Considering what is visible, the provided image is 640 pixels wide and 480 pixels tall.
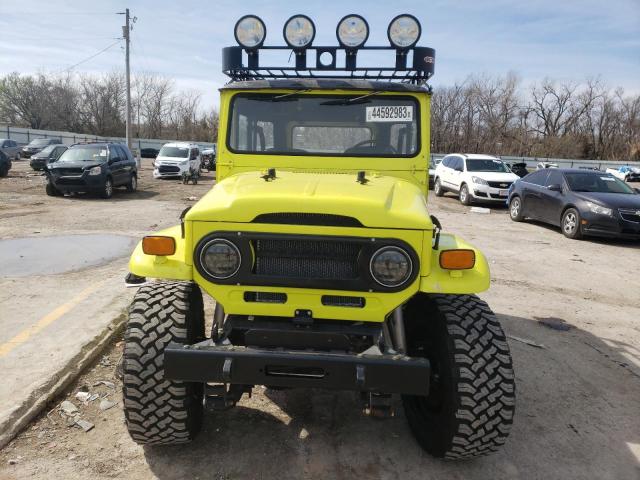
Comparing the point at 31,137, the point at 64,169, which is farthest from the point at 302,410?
the point at 31,137

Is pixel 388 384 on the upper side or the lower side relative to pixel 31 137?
lower

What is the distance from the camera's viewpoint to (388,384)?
2410mm

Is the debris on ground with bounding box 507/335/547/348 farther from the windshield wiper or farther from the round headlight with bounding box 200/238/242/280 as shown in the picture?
the round headlight with bounding box 200/238/242/280

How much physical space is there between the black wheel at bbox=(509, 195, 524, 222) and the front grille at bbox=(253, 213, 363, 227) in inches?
457

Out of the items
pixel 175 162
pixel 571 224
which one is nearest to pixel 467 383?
pixel 571 224

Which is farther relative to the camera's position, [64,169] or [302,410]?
[64,169]

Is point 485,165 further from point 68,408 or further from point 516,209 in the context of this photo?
point 68,408

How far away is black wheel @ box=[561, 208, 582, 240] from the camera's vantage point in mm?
10611

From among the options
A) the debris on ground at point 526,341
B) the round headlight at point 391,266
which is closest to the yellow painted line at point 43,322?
the round headlight at point 391,266

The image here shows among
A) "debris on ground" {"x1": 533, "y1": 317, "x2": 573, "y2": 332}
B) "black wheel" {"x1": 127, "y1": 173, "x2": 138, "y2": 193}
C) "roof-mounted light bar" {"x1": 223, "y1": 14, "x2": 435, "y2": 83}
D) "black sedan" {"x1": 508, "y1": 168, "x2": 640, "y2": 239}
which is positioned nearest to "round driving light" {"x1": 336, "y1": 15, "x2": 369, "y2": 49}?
"roof-mounted light bar" {"x1": 223, "y1": 14, "x2": 435, "y2": 83}

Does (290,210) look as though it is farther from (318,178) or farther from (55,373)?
(55,373)

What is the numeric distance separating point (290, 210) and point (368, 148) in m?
1.40

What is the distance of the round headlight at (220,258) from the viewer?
102 inches

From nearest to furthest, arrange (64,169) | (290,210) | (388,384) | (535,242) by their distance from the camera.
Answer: (388,384) → (290,210) → (535,242) → (64,169)
